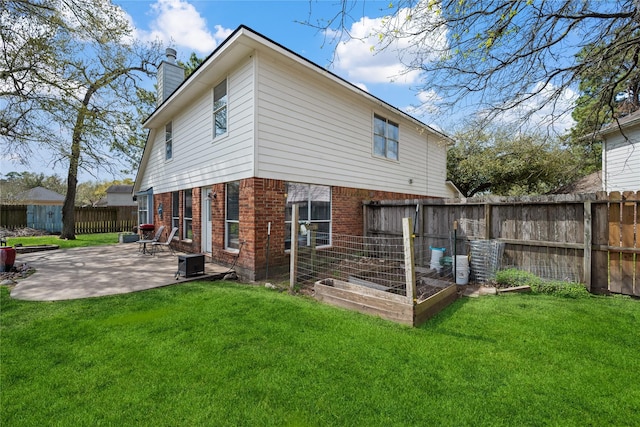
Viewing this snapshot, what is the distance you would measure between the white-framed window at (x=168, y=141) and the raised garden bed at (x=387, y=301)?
9161 millimetres

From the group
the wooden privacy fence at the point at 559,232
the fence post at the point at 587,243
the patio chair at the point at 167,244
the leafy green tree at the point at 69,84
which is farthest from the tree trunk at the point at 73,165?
the fence post at the point at 587,243

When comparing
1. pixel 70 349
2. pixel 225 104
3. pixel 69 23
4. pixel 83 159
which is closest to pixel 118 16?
pixel 69 23

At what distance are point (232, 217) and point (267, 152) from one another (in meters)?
2.09

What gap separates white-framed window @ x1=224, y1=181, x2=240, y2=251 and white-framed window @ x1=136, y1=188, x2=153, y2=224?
7.35m

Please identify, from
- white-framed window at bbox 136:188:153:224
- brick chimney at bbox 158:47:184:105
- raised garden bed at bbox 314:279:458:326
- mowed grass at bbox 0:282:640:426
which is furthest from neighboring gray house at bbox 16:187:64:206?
raised garden bed at bbox 314:279:458:326

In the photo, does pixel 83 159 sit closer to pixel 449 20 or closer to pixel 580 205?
pixel 449 20

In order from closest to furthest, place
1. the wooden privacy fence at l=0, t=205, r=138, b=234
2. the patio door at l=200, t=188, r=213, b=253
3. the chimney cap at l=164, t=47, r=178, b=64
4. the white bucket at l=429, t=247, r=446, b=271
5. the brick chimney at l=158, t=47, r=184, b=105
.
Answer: the white bucket at l=429, t=247, r=446, b=271 < the patio door at l=200, t=188, r=213, b=253 < the brick chimney at l=158, t=47, r=184, b=105 < the chimney cap at l=164, t=47, r=178, b=64 < the wooden privacy fence at l=0, t=205, r=138, b=234

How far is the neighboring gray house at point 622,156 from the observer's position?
9.29 m

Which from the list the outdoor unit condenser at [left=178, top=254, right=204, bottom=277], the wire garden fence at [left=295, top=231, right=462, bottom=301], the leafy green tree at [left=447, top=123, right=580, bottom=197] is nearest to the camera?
the wire garden fence at [left=295, top=231, right=462, bottom=301]

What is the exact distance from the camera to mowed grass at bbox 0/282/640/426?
7.06 feet

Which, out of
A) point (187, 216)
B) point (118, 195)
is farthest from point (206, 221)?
point (118, 195)

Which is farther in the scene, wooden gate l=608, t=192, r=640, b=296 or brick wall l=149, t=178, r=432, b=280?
brick wall l=149, t=178, r=432, b=280

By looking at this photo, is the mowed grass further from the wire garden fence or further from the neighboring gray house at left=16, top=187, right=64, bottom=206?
the neighboring gray house at left=16, top=187, right=64, bottom=206

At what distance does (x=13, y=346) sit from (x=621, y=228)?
913 cm
